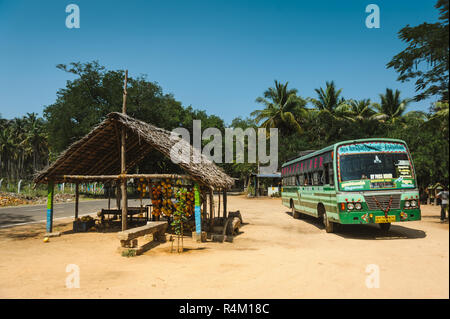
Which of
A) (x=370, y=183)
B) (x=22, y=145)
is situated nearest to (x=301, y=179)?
(x=370, y=183)

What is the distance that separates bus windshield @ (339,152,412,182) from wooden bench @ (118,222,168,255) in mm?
6552

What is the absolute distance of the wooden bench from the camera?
8.80m

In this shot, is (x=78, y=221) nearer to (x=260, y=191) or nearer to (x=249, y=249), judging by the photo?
(x=249, y=249)

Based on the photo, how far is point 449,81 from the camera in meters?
2.72

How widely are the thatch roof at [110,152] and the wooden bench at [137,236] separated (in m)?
2.20

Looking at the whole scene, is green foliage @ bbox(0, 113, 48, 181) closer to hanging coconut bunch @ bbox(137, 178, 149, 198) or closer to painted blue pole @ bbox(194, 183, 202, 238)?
hanging coconut bunch @ bbox(137, 178, 149, 198)

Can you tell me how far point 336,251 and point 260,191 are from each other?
3279 cm

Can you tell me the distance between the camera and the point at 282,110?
131 feet

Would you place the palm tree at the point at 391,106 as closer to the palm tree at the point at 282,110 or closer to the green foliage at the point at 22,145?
the palm tree at the point at 282,110

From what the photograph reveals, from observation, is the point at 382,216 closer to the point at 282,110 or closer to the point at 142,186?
the point at 142,186

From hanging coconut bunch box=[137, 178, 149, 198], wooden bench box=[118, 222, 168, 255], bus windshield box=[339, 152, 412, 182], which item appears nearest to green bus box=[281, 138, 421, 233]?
bus windshield box=[339, 152, 412, 182]

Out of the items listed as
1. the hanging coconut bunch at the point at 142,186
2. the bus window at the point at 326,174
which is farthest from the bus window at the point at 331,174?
Answer: the hanging coconut bunch at the point at 142,186

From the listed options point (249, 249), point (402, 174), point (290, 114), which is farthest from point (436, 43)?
point (290, 114)

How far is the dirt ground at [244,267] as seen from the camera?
4.21m
